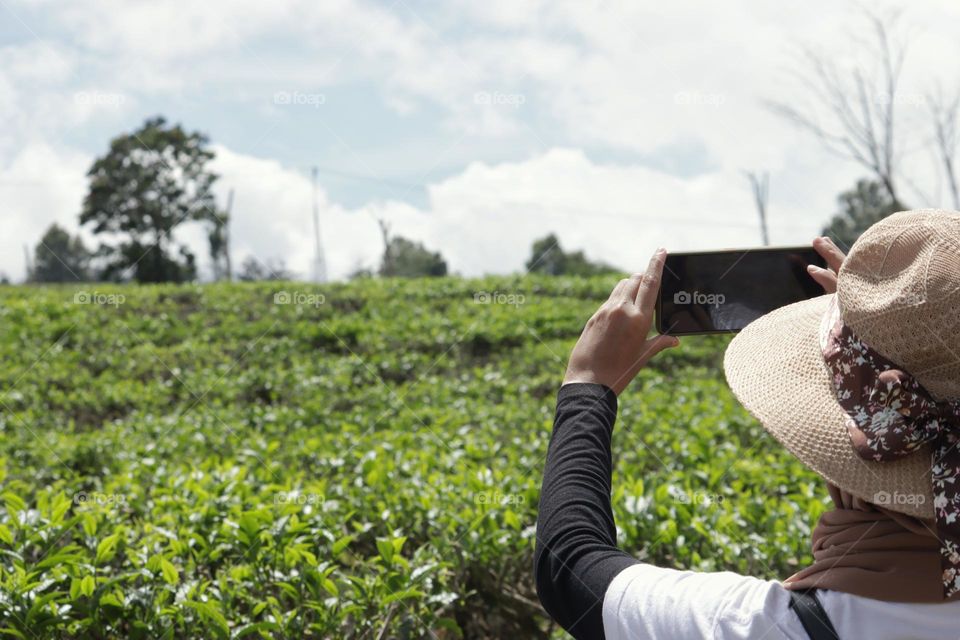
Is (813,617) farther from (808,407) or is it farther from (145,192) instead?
(145,192)

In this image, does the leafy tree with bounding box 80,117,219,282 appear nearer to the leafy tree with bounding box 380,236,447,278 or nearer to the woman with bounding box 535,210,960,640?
the leafy tree with bounding box 380,236,447,278

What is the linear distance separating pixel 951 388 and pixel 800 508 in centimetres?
226

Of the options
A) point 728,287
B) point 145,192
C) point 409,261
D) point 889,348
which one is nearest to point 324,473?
point 728,287

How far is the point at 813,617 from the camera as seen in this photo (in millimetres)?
1052

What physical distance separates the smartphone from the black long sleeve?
27 cm

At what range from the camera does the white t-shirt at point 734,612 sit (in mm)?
1023

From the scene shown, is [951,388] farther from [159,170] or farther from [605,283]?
[159,170]

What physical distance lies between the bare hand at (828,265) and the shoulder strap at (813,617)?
0.61 meters

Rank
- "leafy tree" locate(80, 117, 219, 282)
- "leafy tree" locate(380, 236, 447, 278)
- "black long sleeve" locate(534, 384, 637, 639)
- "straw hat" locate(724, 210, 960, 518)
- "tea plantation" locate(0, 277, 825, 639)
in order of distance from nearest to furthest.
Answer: "straw hat" locate(724, 210, 960, 518) → "black long sleeve" locate(534, 384, 637, 639) → "tea plantation" locate(0, 277, 825, 639) → "leafy tree" locate(380, 236, 447, 278) → "leafy tree" locate(80, 117, 219, 282)

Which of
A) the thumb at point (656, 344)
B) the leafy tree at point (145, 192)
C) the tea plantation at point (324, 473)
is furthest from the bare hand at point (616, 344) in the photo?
the leafy tree at point (145, 192)

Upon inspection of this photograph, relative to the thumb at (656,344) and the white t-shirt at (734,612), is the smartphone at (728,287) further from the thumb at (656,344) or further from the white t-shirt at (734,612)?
the white t-shirt at (734,612)

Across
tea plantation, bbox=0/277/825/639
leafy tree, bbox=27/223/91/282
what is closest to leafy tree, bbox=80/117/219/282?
leafy tree, bbox=27/223/91/282

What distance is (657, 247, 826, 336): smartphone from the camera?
1.49 metres

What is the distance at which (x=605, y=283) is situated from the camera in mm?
11977
